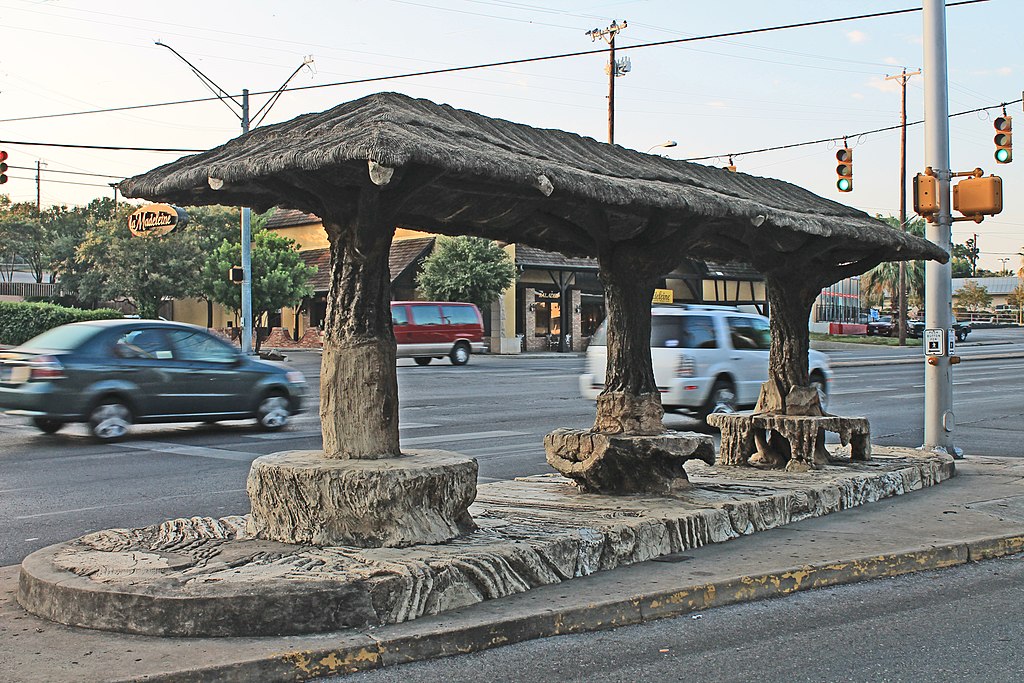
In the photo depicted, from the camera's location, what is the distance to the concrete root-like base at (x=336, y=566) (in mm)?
4867

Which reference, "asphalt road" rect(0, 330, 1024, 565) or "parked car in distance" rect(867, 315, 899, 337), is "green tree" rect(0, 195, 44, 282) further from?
"parked car in distance" rect(867, 315, 899, 337)

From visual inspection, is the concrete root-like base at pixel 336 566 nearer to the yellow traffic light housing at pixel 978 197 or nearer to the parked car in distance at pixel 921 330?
the yellow traffic light housing at pixel 978 197

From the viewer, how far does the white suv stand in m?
15.5

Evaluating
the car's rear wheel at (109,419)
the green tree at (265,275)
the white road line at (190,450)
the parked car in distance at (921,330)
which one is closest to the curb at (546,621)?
the white road line at (190,450)

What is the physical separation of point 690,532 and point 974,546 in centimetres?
200

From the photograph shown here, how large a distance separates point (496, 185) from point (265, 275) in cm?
3596

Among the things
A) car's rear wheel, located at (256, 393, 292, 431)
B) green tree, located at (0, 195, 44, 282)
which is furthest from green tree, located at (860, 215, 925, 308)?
car's rear wheel, located at (256, 393, 292, 431)

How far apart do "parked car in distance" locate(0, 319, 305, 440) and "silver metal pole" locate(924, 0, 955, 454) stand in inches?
341

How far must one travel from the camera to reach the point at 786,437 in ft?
32.4

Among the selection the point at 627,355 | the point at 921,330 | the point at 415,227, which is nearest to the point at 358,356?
the point at 415,227

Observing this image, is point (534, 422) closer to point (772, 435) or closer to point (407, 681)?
point (772, 435)

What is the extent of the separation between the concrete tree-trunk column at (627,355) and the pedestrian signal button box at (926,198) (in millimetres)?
4405

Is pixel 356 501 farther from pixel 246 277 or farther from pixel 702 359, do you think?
pixel 246 277

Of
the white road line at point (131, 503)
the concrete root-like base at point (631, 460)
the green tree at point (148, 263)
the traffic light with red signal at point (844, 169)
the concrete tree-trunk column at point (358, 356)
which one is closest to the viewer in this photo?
the concrete tree-trunk column at point (358, 356)
